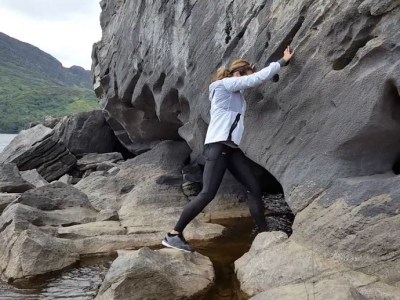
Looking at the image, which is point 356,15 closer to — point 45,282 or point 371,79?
point 371,79

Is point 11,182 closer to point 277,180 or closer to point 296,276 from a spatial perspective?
point 277,180

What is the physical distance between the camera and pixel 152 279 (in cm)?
745

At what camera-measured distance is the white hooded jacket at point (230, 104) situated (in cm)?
877

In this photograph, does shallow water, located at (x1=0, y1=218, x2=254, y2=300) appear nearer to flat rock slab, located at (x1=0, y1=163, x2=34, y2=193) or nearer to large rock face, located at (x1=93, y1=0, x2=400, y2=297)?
large rock face, located at (x1=93, y1=0, x2=400, y2=297)

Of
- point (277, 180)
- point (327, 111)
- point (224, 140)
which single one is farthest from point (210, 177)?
point (277, 180)

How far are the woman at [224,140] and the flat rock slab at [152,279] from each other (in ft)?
2.66

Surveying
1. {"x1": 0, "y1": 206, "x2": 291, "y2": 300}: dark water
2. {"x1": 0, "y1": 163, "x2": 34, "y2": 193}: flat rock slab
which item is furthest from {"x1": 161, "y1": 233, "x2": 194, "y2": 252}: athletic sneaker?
{"x1": 0, "y1": 163, "x2": 34, "y2": 193}: flat rock slab

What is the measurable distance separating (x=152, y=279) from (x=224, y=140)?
2.91m

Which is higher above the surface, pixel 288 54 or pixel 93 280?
pixel 288 54

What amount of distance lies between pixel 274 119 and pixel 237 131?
2030mm

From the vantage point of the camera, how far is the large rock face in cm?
759

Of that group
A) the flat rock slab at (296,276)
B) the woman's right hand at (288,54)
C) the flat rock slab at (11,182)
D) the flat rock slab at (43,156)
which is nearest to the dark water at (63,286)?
the flat rock slab at (296,276)

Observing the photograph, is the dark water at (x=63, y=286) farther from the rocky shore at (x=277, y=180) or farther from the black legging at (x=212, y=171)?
the black legging at (x=212, y=171)

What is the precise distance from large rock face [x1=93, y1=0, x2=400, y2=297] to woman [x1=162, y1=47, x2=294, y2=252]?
1.04 meters
